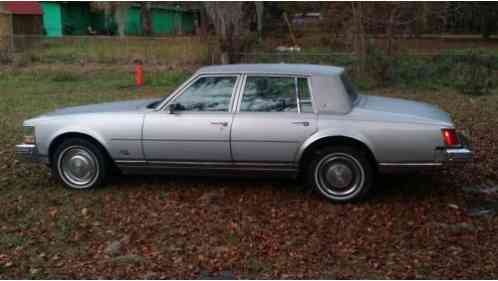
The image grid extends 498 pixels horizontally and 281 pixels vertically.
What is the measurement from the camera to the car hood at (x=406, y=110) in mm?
6344

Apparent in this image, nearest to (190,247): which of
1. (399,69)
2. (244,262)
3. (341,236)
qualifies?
(244,262)

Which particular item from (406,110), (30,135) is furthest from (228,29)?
(406,110)

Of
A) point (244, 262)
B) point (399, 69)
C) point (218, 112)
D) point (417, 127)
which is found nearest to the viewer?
point (244, 262)

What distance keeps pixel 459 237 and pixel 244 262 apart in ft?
6.50

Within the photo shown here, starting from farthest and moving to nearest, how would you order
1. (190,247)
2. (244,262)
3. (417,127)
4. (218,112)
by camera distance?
1. (218,112)
2. (417,127)
3. (190,247)
4. (244,262)

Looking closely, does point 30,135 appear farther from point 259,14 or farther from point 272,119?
point 259,14

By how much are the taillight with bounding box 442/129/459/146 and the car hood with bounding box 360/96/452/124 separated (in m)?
0.12

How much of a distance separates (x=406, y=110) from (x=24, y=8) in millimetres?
32248

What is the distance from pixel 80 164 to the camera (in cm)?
704

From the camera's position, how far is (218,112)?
6664mm

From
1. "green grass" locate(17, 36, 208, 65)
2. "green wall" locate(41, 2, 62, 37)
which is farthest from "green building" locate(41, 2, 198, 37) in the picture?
"green grass" locate(17, 36, 208, 65)

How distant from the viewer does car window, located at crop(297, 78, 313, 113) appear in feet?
21.4

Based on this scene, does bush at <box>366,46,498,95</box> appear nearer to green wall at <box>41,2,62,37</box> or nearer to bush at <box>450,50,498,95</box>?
bush at <box>450,50,498,95</box>

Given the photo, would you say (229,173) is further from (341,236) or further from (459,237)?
(459,237)
